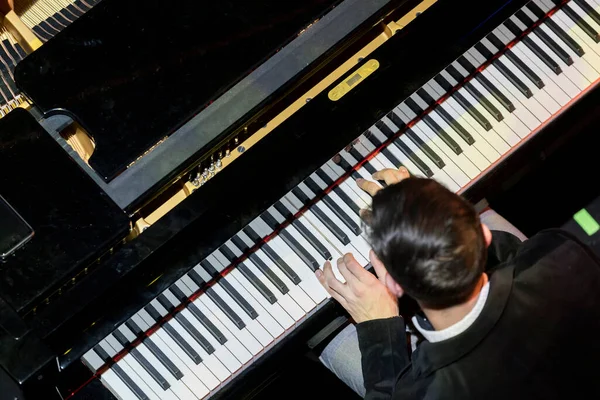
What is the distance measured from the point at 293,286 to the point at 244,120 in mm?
584

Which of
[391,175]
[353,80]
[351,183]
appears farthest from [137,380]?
[353,80]

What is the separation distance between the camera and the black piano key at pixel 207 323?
2.71 meters

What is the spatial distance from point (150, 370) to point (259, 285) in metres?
0.43

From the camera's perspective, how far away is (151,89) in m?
2.52

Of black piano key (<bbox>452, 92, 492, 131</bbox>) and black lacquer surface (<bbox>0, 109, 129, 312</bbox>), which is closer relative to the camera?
black lacquer surface (<bbox>0, 109, 129, 312</bbox>)

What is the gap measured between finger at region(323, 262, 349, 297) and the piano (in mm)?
62

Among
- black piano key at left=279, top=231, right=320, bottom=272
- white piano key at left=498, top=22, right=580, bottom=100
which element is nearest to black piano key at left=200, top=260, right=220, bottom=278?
black piano key at left=279, top=231, right=320, bottom=272

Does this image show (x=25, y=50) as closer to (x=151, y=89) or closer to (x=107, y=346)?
(x=151, y=89)

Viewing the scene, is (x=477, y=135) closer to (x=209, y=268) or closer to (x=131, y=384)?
(x=209, y=268)

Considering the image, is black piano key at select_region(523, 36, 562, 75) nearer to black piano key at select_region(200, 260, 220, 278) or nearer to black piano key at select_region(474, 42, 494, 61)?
black piano key at select_region(474, 42, 494, 61)

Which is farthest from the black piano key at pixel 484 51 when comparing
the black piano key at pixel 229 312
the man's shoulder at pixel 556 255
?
the black piano key at pixel 229 312

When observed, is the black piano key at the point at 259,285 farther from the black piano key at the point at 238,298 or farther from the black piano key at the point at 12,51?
the black piano key at the point at 12,51

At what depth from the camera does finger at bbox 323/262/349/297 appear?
8.81 ft

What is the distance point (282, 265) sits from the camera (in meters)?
2.75
